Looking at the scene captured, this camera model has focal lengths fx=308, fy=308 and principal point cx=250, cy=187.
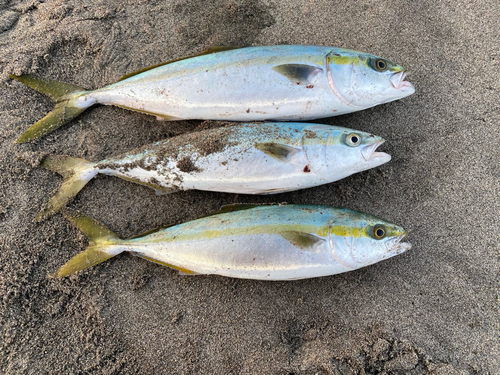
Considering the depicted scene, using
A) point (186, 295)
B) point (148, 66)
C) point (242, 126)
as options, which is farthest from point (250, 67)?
point (186, 295)

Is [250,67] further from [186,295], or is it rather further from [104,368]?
[104,368]

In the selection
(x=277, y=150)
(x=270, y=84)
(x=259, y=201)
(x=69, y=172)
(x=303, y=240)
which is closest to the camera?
(x=303, y=240)

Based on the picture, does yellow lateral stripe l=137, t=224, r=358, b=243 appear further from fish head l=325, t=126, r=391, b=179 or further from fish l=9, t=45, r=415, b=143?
fish l=9, t=45, r=415, b=143

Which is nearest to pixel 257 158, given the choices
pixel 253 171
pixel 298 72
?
pixel 253 171

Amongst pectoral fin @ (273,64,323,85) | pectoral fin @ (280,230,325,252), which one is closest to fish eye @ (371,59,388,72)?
pectoral fin @ (273,64,323,85)

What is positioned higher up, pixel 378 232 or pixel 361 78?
pixel 361 78

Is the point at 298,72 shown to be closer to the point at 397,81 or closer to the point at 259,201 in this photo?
the point at 397,81
